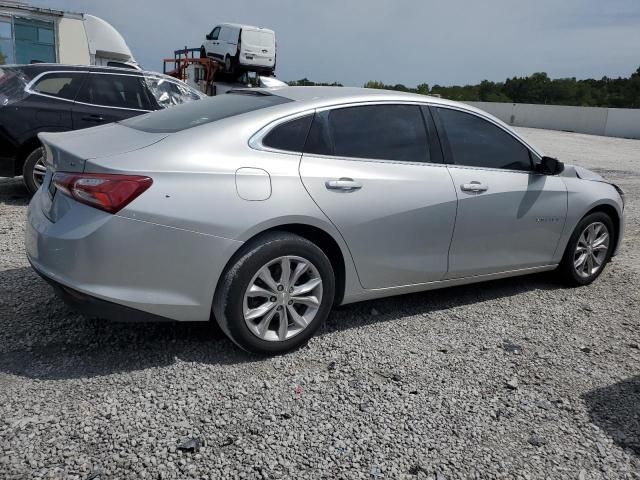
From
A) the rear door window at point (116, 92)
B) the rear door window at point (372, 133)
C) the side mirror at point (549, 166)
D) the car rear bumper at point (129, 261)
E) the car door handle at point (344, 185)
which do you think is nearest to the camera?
the car rear bumper at point (129, 261)

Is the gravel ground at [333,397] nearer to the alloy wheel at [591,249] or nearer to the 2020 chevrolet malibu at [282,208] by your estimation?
the 2020 chevrolet malibu at [282,208]

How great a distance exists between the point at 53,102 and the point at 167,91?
65.0 inches

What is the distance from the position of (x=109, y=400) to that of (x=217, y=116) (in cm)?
180

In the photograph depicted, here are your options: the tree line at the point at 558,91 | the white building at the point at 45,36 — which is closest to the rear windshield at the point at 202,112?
the white building at the point at 45,36

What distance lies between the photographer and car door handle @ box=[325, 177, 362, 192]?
3.56 metres

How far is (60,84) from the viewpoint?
23.6ft

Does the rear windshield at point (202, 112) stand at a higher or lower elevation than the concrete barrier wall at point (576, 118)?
higher

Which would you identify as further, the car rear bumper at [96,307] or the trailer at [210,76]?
the trailer at [210,76]

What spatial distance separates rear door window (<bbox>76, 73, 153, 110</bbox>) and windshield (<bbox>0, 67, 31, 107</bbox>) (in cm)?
64

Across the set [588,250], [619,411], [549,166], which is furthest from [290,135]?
[588,250]

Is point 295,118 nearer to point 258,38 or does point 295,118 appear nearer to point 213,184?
point 213,184

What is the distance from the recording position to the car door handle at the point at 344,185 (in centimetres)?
356

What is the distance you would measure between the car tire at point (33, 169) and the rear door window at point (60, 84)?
759 mm

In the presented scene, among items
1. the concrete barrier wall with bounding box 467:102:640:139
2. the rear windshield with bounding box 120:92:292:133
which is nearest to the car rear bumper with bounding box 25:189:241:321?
the rear windshield with bounding box 120:92:292:133
